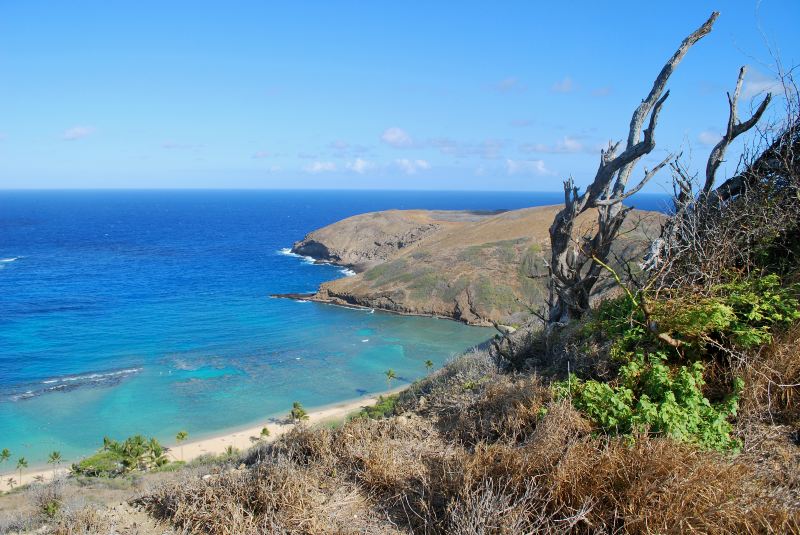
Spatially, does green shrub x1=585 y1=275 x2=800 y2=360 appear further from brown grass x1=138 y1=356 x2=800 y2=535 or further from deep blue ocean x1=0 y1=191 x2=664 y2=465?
deep blue ocean x1=0 y1=191 x2=664 y2=465

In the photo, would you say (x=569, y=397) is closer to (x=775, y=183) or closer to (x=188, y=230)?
(x=775, y=183)

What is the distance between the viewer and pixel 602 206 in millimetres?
8820

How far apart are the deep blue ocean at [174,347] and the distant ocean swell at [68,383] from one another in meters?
0.10

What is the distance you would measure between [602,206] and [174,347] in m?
36.9

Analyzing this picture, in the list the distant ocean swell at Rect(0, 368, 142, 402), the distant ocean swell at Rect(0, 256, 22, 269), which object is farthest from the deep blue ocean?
the distant ocean swell at Rect(0, 256, 22, 269)

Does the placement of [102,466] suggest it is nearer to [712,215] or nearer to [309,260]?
[712,215]

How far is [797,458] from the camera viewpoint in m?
5.04

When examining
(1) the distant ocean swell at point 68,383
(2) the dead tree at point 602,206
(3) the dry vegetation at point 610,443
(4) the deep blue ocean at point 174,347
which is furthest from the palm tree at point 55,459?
(2) the dead tree at point 602,206

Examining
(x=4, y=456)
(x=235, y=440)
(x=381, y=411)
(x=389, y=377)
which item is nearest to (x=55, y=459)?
(x=4, y=456)

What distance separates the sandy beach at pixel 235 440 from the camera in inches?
863

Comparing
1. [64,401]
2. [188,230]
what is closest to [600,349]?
[64,401]

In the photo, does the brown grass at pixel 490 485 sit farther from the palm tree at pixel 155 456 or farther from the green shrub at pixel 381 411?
the palm tree at pixel 155 456

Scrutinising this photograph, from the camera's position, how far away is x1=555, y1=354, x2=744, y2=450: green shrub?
530 centimetres

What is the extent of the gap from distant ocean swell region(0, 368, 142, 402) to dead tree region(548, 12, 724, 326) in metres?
31.0
